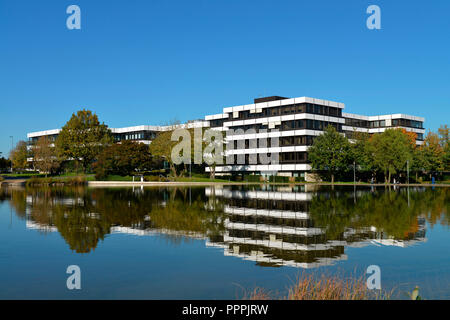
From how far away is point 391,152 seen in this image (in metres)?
85.1

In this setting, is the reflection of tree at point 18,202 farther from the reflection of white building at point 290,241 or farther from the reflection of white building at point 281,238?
the reflection of white building at point 290,241

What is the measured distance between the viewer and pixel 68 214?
26.4 m

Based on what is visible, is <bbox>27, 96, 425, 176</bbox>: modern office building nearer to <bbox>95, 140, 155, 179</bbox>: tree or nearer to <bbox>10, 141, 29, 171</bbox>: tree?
<bbox>95, 140, 155, 179</bbox>: tree

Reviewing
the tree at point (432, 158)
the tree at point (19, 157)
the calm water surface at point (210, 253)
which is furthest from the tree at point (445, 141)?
the tree at point (19, 157)

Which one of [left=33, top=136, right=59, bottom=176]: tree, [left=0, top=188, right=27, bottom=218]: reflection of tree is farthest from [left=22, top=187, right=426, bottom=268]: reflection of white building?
[left=33, top=136, right=59, bottom=176]: tree

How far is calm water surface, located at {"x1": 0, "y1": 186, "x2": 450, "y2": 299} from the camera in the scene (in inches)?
405

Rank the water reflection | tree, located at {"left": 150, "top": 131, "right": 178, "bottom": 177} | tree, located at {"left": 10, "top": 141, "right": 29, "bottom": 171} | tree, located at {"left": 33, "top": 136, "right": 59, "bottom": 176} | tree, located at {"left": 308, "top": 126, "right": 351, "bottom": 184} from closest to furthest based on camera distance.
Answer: the water reflection
tree, located at {"left": 308, "top": 126, "right": 351, "bottom": 184}
tree, located at {"left": 150, "top": 131, "right": 178, "bottom": 177}
tree, located at {"left": 33, "top": 136, "right": 59, "bottom": 176}
tree, located at {"left": 10, "top": 141, "right": 29, "bottom": 171}

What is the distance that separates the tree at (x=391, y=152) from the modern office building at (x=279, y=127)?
15.8m

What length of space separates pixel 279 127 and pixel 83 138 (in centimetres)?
4901

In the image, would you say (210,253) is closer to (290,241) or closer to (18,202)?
(290,241)

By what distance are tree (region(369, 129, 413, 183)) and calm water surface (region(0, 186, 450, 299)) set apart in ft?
211

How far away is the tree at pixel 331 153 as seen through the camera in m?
87.0

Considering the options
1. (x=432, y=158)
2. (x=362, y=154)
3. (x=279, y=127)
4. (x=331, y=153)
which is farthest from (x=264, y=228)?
(x=432, y=158)
